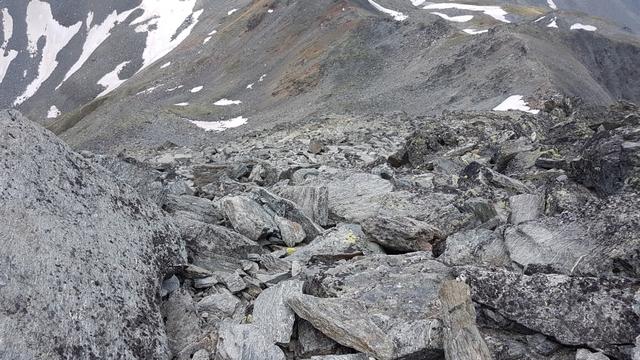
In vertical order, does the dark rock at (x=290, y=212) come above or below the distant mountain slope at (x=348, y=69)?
above

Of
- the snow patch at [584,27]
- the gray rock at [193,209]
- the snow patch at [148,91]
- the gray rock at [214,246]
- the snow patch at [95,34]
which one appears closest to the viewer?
the gray rock at [214,246]

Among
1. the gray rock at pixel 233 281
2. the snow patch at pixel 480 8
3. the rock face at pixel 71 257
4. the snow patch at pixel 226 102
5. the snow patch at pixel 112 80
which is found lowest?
the snow patch at pixel 480 8

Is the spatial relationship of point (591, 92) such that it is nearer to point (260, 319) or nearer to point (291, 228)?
point (291, 228)

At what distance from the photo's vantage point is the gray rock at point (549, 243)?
7.68m

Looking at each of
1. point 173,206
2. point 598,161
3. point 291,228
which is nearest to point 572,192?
point 598,161

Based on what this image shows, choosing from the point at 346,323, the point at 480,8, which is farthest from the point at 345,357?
the point at 480,8

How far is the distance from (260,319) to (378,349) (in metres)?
1.76

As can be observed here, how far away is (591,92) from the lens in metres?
51.3

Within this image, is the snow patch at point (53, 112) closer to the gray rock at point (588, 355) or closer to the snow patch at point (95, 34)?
the snow patch at point (95, 34)

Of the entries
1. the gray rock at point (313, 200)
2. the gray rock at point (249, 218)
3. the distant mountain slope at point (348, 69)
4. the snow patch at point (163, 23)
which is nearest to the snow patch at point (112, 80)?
the distant mountain slope at point (348, 69)

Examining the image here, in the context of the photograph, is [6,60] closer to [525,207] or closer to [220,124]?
[220,124]

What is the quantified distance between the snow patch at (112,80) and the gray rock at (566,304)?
117726 mm

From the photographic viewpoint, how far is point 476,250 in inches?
337

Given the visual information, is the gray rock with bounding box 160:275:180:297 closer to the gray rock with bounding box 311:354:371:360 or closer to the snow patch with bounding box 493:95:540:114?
the gray rock with bounding box 311:354:371:360
